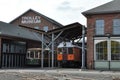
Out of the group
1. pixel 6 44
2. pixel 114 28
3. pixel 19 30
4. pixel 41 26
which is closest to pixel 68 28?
pixel 114 28

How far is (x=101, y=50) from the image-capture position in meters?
39.9

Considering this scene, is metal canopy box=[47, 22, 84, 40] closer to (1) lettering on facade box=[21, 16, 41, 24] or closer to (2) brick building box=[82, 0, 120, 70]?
(2) brick building box=[82, 0, 120, 70]

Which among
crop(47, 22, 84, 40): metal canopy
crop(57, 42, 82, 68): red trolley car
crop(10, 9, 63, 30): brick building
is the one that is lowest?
crop(57, 42, 82, 68): red trolley car

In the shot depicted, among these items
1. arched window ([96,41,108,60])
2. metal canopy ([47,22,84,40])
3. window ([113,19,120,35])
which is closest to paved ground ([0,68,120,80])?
arched window ([96,41,108,60])

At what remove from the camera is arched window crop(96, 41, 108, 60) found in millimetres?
39656

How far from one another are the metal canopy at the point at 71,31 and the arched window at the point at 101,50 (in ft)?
11.8

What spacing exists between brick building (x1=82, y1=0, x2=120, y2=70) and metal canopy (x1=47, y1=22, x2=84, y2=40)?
1.97 meters

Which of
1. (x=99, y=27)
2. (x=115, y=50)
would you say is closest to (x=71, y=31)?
(x=99, y=27)

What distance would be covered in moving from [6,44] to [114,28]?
1498 centimetres

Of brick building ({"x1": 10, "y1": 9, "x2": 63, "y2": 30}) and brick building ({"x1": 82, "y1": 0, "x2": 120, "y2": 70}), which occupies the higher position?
brick building ({"x1": 10, "y1": 9, "x2": 63, "y2": 30})

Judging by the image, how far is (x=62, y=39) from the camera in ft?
160

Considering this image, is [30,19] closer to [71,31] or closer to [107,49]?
[71,31]

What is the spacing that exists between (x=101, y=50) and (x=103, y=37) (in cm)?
150

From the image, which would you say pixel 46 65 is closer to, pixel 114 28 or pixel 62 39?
pixel 62 39
